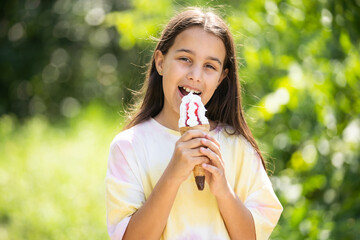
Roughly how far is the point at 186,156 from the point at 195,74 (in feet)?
1.36

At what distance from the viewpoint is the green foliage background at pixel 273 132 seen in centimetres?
416

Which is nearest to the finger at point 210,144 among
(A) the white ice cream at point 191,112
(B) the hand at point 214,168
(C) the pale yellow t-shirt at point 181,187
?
(B) the hand at point 214,168

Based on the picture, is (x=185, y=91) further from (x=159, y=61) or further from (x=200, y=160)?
(x=200, y=160)

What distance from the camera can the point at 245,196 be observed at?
2506 mm

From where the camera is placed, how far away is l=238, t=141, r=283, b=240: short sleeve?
8.02 ft

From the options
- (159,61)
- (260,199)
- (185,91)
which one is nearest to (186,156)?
(185,91)

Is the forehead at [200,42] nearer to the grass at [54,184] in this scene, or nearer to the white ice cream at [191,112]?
the white ice cream at [191,112]

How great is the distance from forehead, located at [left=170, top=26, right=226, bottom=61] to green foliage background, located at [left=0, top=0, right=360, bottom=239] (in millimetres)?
770

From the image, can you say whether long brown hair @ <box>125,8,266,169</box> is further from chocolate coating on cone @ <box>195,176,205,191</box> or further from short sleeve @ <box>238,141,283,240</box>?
chocolate coating on cone @ <box>195,176,205,191</box>

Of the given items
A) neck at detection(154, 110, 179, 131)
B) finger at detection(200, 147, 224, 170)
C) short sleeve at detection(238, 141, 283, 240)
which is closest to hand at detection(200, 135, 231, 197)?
finger at detection(200, 147, 224, 170)

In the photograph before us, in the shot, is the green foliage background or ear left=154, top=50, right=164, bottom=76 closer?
ear left=154, top=50, right=164, bottom=76

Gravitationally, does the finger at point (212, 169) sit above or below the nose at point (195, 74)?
below

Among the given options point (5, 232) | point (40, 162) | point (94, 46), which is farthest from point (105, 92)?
point (5, 232)

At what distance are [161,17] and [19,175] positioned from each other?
3444 millimetres
